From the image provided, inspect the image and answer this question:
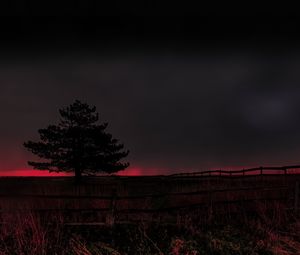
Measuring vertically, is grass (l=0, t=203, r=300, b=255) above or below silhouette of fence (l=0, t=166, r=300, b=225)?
below

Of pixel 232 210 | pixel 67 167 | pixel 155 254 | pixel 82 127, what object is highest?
pixel 82 127

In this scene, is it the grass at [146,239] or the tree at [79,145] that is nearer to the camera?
the grass at [146,239]

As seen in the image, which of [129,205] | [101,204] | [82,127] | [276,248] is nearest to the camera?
[276,248]

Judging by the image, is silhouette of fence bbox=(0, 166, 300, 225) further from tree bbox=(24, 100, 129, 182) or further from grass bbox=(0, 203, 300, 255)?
tree bbox=(24, 100, 129, 182)

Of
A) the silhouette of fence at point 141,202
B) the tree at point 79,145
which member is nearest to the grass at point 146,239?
the silhouette of fence at point 141,202

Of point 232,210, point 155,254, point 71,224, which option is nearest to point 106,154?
point 232,210

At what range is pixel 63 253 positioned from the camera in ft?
28.5

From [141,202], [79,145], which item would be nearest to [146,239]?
[141,202]

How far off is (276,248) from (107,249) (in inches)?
130

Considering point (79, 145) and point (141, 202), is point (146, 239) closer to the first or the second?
point (141, 202)

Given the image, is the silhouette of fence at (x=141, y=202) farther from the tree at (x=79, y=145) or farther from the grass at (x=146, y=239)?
the tree at (x=79, y=145)

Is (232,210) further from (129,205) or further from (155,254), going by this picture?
(155,254)

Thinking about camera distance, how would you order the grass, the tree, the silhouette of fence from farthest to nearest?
the tree
the silhouette of fence
the grass

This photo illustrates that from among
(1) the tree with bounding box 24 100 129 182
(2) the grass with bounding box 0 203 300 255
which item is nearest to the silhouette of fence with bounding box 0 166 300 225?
(2) the grass with bounding box 0 203 300 255
